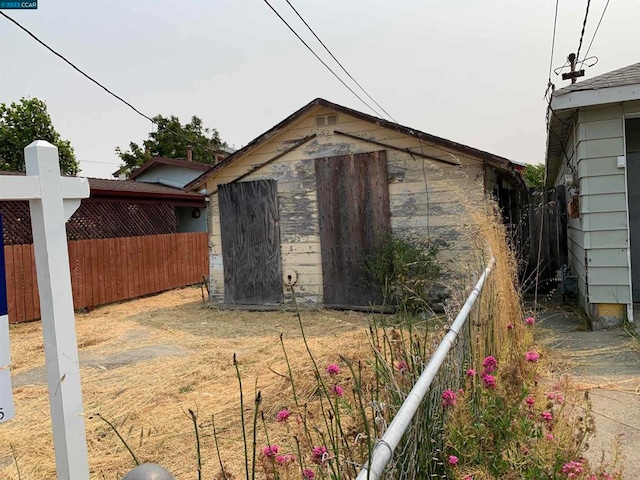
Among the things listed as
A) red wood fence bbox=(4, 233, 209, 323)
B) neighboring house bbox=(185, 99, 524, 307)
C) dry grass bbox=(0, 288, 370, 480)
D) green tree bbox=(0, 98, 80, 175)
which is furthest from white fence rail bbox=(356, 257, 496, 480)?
green tree bbox=(0, 98, 80, 175)

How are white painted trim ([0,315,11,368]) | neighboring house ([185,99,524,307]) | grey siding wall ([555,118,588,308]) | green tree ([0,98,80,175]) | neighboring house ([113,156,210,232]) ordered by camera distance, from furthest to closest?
1. green tree ([0,98,80,175])
2. neighboring house ([113,156,210,232])
3. neighboring house ([185,99,524,307])
4. grey siding wall ([555,118,588,308])
5. white painted trim ([0,315,11,368])

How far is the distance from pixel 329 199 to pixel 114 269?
594 centimetres

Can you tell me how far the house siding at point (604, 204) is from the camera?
16.1 ft

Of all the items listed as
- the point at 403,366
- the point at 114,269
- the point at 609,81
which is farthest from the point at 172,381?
the point at 114,269

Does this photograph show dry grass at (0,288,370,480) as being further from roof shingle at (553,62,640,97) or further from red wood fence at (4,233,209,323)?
roof shingle at (553,62,640,97)

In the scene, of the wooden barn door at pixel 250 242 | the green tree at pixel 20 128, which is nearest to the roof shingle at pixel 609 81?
the wooden barn door at pixel 250 242

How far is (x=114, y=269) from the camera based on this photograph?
10602mm

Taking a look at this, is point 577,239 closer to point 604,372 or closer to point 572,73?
point 604,372

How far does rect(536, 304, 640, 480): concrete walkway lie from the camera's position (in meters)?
2.46

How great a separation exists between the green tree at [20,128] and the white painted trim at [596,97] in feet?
74.4

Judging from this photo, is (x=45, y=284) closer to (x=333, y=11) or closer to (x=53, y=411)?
(x=53, y=411)

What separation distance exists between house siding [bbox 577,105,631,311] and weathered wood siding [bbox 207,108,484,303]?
1.69 m

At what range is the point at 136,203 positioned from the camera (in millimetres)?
12109

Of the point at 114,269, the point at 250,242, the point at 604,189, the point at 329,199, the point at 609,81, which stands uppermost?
the point at 609,81
